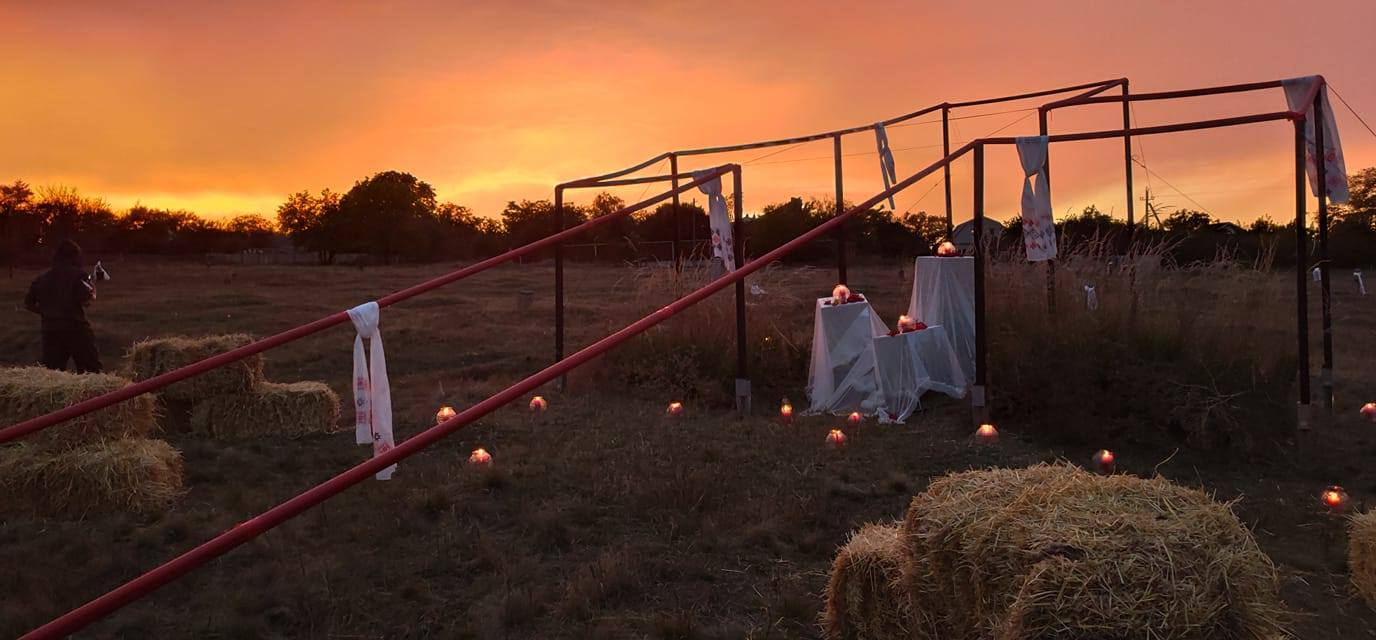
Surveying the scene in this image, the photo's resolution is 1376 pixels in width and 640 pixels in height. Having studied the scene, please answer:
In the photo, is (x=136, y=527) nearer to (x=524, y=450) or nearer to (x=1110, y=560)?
(x=524, y=450)

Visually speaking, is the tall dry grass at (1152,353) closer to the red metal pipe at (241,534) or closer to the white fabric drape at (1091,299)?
the white fabric drape at (1091,299)

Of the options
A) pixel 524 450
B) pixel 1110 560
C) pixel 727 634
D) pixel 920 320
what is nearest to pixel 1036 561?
pixel 1110 560

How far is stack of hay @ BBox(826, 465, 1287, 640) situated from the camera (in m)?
1.93

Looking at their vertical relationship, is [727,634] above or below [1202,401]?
below

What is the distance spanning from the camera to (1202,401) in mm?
6121

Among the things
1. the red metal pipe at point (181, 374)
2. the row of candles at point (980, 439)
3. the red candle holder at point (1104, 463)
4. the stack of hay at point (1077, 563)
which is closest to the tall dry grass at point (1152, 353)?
the row of candles at point (980, 439)

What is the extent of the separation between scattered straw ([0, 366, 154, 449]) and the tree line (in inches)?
330

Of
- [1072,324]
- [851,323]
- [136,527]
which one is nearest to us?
[136,527]

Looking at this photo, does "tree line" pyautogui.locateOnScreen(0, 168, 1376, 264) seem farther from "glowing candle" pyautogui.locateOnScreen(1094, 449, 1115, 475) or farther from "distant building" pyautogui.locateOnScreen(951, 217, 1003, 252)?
"glowing candle" pyautogui.locateOnScreen(1094, 449, 1115, 475)

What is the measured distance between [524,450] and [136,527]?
2.38 m

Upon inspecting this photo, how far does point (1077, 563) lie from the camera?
1992 millimetres

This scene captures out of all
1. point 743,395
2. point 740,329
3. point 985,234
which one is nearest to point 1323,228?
point 985,234

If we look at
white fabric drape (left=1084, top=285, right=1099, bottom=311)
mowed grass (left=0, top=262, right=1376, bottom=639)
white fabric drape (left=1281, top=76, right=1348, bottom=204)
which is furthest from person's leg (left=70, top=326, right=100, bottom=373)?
→ white fabric drape (left=1281, top=76, right=1348, bottom=204)

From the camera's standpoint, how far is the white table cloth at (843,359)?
7.48 meters
